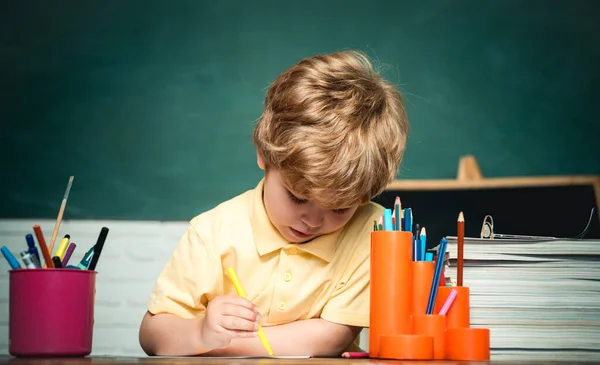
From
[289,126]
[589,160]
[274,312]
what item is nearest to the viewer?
[289,126]

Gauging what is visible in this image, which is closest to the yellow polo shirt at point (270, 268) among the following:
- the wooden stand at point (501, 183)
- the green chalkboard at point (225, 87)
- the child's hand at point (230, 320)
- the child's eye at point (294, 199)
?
the child's eye at point (294, 199)

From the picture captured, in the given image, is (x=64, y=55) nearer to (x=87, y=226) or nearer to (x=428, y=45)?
(x=87, y=226)

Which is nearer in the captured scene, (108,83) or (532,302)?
(532,302)

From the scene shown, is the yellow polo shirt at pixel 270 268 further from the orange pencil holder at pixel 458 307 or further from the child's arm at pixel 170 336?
the orange pencil holder at pixel 458 307

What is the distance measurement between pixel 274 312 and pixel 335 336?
12 centimetres

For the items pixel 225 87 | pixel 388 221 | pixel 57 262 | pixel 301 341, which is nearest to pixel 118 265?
pixel 225 87

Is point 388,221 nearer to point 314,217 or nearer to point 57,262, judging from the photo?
point 314,217

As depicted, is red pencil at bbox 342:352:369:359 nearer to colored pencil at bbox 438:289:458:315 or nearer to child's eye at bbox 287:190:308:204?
colored pencil at bbox 438:289:458:315

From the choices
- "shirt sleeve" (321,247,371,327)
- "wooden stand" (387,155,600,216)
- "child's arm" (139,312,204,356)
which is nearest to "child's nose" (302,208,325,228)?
"shirt sleeve" (321,247,371,327)

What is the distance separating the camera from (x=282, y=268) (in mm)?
1198

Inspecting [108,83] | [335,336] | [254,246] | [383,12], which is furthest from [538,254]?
[108,83]

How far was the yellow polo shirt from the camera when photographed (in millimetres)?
1168

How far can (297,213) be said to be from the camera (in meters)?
1.12

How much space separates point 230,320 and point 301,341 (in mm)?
238
